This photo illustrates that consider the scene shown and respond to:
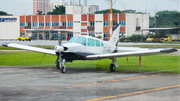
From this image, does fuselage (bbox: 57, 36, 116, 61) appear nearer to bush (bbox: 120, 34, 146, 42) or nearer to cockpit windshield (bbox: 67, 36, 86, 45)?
cockpit windshield (bbox: 67, 36, 86, 45)

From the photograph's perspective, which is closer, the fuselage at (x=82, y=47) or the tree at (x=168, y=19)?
the fuselage at (x=82, y=47)

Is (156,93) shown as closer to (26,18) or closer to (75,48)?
(75,48)

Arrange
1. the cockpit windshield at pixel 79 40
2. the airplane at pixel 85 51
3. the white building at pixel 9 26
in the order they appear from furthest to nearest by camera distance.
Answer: the white building at pixel 9 26, the cockpit windshield at pixel 79 40, the airplane at pixel 85 51

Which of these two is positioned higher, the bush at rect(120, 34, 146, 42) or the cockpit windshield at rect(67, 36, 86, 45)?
the bush at rect(120, 34, 146, 42)

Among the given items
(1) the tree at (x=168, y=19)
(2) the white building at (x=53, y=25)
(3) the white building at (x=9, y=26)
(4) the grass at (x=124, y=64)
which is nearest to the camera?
(4) the grass at (x=124, y=64)

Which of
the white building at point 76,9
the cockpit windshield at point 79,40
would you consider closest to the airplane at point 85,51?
the cockpit windshield at point 79,40

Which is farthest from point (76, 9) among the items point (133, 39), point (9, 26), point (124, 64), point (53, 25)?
point (124, 64)

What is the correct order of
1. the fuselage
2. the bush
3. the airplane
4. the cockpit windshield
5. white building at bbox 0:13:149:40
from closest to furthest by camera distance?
the airplane < the fuselage < the cockpit windshield < white building at bbox 0:13:149:40 < the bush

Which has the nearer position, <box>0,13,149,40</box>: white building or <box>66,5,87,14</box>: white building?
<box>0,13,149,40</box>: white building

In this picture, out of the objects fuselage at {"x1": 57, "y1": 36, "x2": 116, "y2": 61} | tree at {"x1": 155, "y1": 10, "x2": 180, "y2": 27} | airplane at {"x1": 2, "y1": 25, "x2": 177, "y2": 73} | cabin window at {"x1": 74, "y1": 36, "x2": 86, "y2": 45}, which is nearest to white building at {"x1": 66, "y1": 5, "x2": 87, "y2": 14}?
tree at {"x1": 155, "y1": 10, "x2": 180, "y2": 27}

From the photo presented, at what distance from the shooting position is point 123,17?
36938 millimetres

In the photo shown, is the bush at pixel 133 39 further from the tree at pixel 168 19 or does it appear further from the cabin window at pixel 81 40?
the cabin window at pixel 81 40

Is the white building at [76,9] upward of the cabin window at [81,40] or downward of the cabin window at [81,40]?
upward

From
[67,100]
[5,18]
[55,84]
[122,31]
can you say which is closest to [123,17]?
[122,31]
